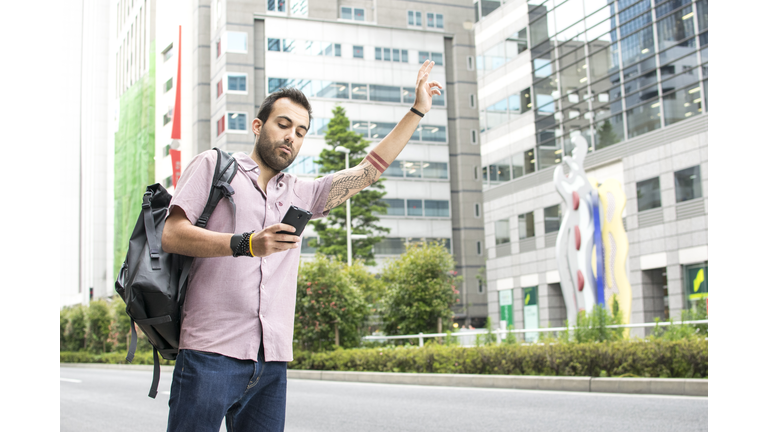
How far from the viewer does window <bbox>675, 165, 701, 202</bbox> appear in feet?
84.8

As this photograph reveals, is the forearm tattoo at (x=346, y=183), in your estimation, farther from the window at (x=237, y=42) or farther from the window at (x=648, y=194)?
the window at (x=237, y=42)

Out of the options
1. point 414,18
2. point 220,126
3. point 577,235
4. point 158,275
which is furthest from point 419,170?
point 158,275

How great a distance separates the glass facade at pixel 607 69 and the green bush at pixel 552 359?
14.9m

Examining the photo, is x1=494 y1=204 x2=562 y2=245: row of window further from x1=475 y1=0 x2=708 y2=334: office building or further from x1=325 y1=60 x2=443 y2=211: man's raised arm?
x1=325 y1=60 x2=443 y2=211: man's raised arm

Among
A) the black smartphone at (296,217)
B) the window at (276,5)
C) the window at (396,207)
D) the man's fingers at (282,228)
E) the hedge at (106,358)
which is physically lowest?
the hedge at (106,358)

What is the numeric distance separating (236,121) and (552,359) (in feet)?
132

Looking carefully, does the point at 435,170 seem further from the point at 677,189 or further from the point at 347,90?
the point at 677,189

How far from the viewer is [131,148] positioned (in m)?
7.79

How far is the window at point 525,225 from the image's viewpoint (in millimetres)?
37188

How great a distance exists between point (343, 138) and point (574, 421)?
35.9 meters

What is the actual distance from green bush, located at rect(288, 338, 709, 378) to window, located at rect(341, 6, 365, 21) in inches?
1687

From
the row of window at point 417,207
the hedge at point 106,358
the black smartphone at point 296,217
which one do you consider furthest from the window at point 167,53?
the row of window at point 417,207

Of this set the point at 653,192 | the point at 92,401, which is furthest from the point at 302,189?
the point at 653,192
